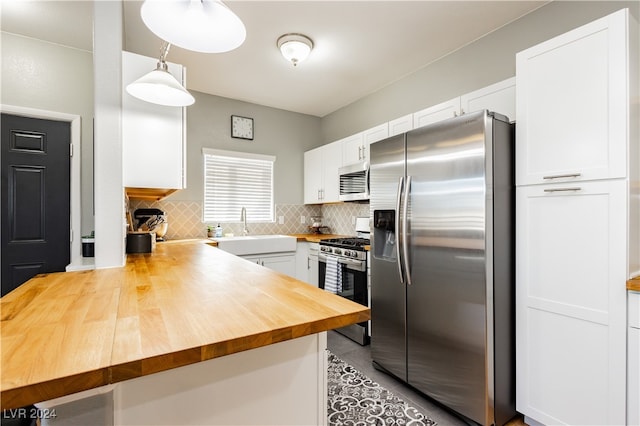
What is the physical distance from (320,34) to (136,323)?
8.42 feet

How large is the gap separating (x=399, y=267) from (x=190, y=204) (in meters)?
2.68

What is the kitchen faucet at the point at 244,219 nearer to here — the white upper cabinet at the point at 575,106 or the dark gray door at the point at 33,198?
the dark gray door at the point at 33,198

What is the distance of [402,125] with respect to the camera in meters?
2.95

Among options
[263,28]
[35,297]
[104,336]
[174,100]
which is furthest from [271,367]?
[263,28]

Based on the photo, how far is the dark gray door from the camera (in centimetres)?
250

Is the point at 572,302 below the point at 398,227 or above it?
below

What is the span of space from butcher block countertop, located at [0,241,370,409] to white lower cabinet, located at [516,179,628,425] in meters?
1.36

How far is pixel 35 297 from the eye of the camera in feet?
3.49

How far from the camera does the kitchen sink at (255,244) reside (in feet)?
10.9

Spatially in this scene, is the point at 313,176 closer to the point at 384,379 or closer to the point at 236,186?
the point at 236,186

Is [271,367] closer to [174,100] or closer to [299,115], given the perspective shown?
[174,100]

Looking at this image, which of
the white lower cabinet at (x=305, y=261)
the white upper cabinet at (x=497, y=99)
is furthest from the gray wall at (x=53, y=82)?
the white upper cabinet at (x=497, y=99)

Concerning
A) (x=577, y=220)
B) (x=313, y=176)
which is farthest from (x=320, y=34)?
(x=577, y=220)

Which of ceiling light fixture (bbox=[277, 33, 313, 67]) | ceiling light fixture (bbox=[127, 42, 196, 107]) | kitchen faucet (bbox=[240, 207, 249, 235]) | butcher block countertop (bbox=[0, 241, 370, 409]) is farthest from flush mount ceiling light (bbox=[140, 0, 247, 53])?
kitchen faucet (bbox=[240, 207, 249, 235])
